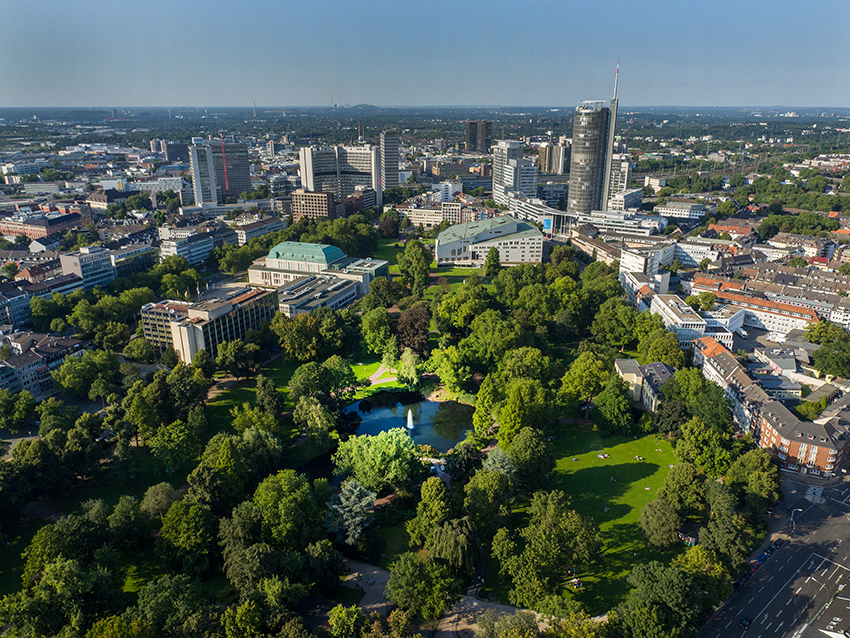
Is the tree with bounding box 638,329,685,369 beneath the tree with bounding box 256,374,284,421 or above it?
above

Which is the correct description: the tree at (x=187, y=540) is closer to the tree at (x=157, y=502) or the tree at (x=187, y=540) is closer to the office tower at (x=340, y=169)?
the tree at (x=157, y=502)

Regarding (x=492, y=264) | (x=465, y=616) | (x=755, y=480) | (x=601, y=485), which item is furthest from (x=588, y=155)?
(x=465, y=616)

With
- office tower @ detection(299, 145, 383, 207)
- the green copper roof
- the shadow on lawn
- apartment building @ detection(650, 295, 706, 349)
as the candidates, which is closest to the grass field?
the shadow on lawn

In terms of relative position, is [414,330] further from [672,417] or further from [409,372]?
[672,417]

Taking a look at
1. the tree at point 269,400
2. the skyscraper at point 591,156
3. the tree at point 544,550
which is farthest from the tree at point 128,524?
the skyscraper at point 591,156

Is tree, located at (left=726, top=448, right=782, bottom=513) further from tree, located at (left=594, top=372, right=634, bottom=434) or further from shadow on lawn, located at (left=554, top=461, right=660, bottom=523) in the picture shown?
tree, located at (left=594, top=372, right=634, bottom=434)

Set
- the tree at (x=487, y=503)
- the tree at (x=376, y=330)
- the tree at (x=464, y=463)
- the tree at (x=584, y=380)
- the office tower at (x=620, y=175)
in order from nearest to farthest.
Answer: the tree at (x=487, y=503) < the tree at (x=464, y=463) < the tree at (x=584, y=380) < the tree at (x=376, y=330) < the office tower at (x=620, y=175)
